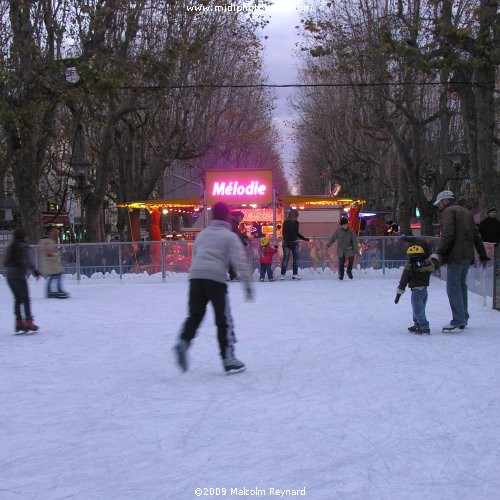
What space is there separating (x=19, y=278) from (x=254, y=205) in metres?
11.8

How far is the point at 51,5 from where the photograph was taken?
1911 centimetres

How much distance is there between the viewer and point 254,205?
19875mm

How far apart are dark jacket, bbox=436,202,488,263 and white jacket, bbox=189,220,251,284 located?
2.97 meters

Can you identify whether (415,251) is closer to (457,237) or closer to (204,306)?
(457,237)

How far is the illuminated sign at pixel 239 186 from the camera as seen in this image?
1841cm

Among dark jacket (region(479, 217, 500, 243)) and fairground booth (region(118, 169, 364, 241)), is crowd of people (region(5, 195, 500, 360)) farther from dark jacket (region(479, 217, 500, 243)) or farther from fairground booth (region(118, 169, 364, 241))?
fairground booth (region(118, 169, 364, 241))

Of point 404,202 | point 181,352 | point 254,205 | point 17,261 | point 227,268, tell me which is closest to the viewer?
point 181,352

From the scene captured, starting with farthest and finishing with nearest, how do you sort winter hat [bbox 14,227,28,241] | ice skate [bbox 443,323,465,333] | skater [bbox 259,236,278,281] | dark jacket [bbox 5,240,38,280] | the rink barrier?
the rink barrier < skater [bbox 259,236,278,281] < winter hat [bbox 14,227,28,241] < dark jacket [bbox 5,240,38,280] < ice skate [bbox 443,323,465,333]

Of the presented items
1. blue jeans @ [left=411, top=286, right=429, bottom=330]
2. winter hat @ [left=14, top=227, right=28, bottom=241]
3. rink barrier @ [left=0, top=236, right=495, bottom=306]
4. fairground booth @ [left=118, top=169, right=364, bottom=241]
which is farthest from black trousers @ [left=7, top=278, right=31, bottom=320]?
fairground booth @ [left=118, top=169, right=364, bottom=241]

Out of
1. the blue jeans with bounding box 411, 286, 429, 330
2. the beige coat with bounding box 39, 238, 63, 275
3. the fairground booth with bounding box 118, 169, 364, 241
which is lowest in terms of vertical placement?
the blue jeans with bounding box 411, 286, 429, 330

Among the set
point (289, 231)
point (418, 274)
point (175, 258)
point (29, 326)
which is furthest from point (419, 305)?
point (175, 258)

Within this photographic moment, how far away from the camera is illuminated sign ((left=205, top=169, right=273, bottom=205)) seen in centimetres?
1841

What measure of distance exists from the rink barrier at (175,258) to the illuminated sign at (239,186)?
1.94 m

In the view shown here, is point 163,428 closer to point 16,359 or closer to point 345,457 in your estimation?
point 345,457
